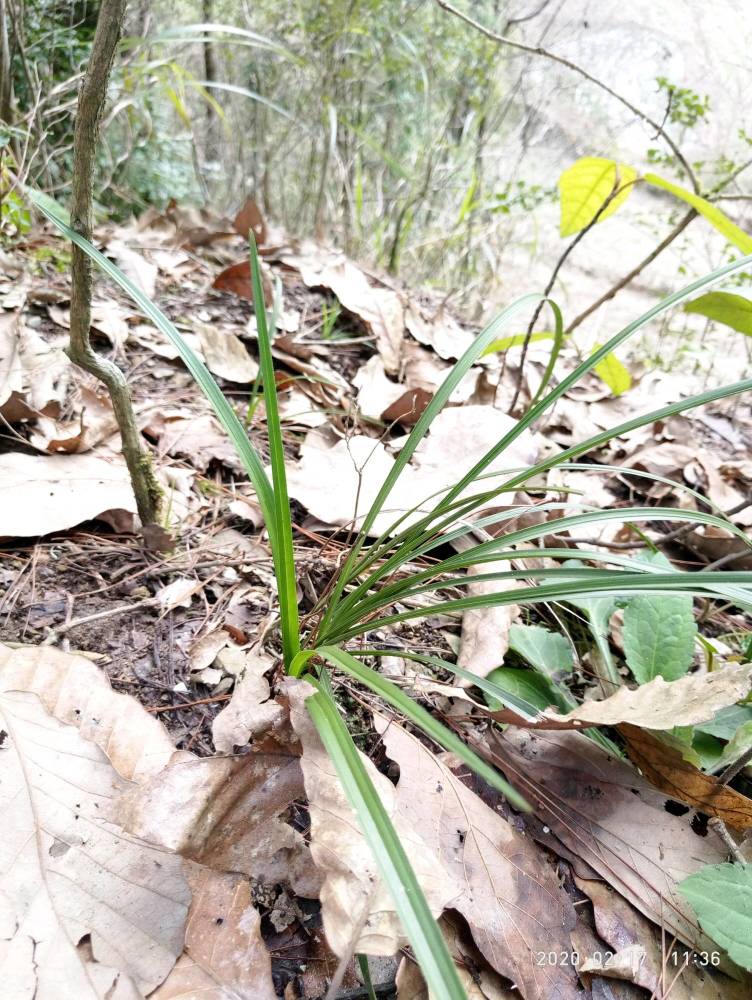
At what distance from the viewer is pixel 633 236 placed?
561cm

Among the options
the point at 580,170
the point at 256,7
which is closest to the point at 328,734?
the point at 580,170

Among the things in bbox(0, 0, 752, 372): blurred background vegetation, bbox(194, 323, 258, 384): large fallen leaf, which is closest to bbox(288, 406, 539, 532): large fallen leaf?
bbox(194, 323, 258, 384): large fallen leaf

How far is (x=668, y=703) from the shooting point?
75 centimetres

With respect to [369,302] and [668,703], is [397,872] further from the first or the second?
[369,302]

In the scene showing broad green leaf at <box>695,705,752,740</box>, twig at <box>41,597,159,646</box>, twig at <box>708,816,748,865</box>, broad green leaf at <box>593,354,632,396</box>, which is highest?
broad green leaf at <box>593,354,632,396</box>

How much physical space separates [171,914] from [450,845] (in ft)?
0.98

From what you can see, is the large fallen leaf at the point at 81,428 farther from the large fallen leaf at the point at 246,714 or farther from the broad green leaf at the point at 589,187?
the broad green leaf at the point at 589,187

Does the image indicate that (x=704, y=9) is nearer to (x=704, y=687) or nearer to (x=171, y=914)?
(x=704, y=687)

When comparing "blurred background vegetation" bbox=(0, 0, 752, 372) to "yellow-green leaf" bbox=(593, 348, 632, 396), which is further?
"blurred background vegetation" bbox=(0, 0, 752, 372)

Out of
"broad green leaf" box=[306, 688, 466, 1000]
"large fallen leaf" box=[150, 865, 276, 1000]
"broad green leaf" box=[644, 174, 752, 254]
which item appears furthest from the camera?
"broad green leaf" box=[644, 174, 752, 254]

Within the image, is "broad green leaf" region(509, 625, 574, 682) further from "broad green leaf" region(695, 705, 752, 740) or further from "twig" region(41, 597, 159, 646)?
"twig" region(41, 597, 159, 646)

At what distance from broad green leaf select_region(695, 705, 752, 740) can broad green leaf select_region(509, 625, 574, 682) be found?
0.63 feet

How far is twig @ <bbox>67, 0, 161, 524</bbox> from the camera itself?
686 mm

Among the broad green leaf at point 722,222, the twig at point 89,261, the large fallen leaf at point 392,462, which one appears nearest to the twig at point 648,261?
the broad green leaf at point 722,222
